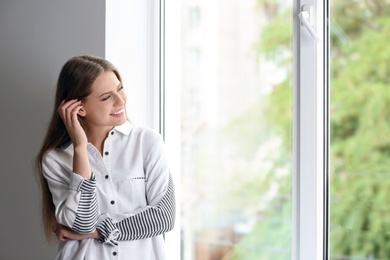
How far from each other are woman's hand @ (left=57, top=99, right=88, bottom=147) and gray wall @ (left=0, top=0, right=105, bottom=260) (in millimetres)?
475

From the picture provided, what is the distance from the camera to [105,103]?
2.00 m

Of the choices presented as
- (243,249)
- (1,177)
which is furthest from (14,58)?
(243,249)

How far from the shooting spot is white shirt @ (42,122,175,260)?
6.18 feet

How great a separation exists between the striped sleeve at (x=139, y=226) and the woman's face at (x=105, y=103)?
0.97 ft

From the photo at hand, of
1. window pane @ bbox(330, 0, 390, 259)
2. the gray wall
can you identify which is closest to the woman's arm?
→ the gray wall

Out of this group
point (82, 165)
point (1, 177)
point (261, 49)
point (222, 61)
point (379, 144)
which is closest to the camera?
point (82, 165)

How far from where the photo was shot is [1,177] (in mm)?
2721

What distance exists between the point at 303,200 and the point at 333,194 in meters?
0.10

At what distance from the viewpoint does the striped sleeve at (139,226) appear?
1909 millimetres

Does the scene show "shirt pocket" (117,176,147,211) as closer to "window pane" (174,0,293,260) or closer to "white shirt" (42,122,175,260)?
"white shirt" (42,122,175,260)

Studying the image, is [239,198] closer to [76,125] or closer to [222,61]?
[222,61]

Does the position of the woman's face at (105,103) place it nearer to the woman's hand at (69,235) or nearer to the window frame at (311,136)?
the woman's hand at (69,235)

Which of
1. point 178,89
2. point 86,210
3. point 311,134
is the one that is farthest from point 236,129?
point 86,210

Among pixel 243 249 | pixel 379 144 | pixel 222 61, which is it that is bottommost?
pixel 243 249
